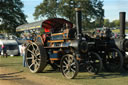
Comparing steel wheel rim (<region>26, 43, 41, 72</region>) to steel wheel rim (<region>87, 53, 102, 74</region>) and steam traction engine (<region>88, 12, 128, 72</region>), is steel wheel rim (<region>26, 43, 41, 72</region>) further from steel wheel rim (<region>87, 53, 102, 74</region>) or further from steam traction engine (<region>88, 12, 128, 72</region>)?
steam traction engine (<region>88, 12, 128, 72</region>)

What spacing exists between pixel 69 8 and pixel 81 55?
31.3 meters

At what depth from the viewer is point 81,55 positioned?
7727mm

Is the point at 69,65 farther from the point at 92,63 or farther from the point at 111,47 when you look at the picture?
the point at 111,47

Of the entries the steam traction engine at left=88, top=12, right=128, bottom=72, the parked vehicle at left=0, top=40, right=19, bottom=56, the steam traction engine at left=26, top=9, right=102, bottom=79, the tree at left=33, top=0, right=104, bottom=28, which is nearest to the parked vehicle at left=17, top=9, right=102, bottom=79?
the steam traction engine at left=26, top=9, right=102, bottom=79

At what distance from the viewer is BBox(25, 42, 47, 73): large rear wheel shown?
870cm

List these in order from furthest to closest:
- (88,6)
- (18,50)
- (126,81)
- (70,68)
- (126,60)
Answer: (88,6)
(18,50)
(126,60)
(70,68)
(126,81)

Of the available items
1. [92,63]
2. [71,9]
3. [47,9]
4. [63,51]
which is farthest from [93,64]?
[47,9]

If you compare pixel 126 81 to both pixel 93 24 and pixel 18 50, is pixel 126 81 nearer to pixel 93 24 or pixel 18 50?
pixel 18 50

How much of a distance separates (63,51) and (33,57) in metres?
1.68

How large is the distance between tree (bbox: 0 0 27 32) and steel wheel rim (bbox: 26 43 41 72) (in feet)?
96.5

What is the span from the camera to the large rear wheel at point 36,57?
870cm

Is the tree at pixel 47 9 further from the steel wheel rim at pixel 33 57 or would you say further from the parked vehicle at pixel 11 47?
the steel wheel rim at pixel 33 57

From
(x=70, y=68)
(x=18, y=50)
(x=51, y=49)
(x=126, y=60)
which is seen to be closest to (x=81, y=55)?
(x=70, y=68)

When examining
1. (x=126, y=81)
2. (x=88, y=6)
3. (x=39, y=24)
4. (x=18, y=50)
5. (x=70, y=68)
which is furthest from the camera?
(x=88, y=6)
